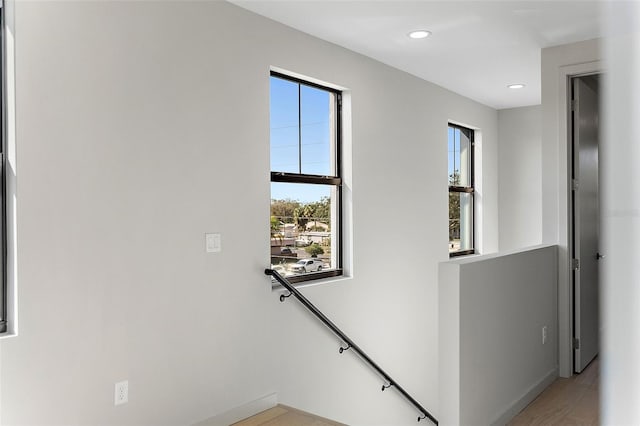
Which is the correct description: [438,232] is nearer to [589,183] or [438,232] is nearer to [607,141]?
[589,183]

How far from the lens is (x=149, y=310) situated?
2.57m

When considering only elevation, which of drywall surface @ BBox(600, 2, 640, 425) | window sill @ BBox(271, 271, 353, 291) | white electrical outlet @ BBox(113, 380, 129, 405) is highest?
drywall surface @ BBox(600, 2, 640, 425)

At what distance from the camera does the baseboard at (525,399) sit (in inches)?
122

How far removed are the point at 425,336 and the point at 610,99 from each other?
190 inches

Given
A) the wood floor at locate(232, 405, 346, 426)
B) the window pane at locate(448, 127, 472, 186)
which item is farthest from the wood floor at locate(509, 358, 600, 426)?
the window pane at locate(448, 127, 472, 186)

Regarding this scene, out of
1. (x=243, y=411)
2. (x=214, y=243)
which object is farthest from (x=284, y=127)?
(x=243, y=411)

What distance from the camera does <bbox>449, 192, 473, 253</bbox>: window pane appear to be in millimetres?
5730

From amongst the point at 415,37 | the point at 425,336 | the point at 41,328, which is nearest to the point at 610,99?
the point at 41,328

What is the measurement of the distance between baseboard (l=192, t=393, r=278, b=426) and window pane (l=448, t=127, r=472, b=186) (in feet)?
11.3

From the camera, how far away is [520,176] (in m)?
6.33

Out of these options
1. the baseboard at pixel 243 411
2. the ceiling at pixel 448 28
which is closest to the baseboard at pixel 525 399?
the baseboard at pixel 243 411

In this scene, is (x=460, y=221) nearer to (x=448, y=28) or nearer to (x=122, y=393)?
(x=448, y=28)

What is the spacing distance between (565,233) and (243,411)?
2.64 m

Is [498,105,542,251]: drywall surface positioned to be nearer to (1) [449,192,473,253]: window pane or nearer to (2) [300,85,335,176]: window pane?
(1) [449,192,473,253]: window pane
